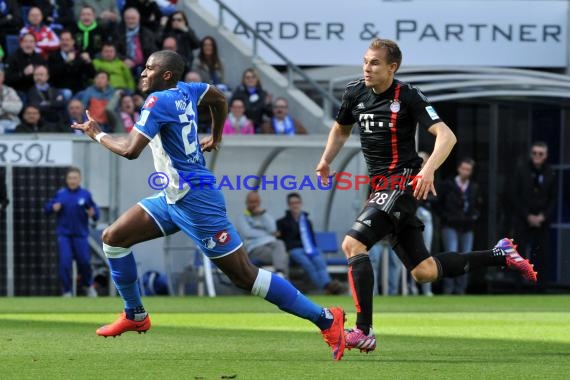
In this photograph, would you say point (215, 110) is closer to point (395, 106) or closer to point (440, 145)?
point (395, 106)

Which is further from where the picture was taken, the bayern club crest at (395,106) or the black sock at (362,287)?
the bayern club crest at (395,106)

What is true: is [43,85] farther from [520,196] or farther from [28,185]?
[520,196]

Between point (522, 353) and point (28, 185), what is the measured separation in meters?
11.3

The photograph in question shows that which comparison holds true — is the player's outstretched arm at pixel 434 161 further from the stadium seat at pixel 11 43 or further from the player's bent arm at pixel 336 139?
the stadium seat at pixel 11 43

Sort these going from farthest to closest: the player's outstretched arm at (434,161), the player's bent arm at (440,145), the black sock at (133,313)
A: the black sock at (133,313)
the player's bent arm at (440,145)
the player's outstretched arm at (434,161)

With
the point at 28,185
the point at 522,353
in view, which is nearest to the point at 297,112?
the point at 28,185

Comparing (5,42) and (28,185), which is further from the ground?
(5,42)

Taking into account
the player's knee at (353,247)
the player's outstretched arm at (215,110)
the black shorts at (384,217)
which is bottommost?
the player's knee at (353,247)

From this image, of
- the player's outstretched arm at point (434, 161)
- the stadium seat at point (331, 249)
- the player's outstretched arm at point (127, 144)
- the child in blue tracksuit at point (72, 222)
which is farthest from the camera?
the stadium seat at point (331, 249)

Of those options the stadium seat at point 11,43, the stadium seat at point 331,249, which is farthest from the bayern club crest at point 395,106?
the stadium seat at point 11,43

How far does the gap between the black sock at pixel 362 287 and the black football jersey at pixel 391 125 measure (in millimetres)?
648

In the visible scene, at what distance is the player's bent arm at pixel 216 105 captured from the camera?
9.67m

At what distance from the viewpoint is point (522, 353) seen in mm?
9719

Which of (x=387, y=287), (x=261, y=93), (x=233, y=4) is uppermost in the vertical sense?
(x=233, y=4)
